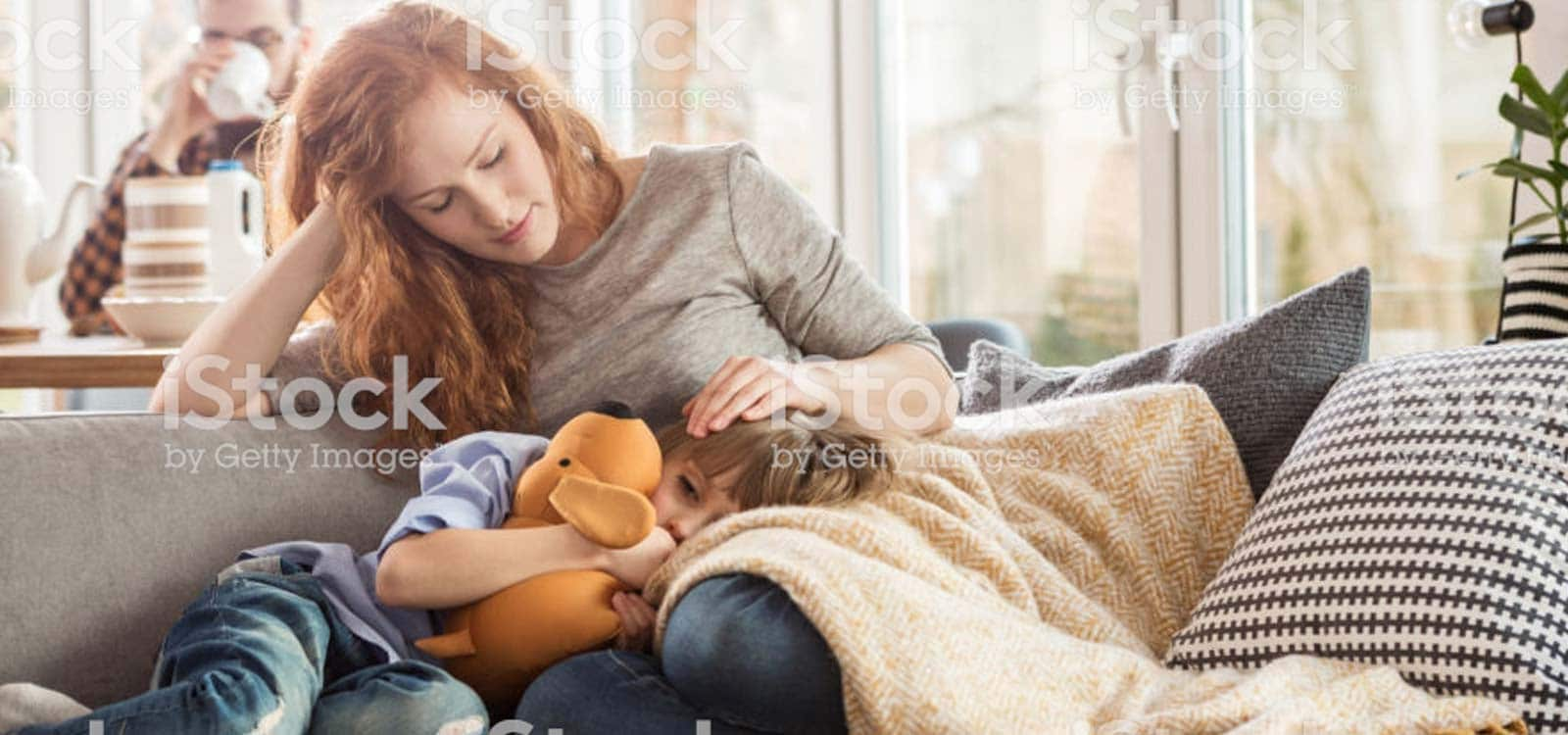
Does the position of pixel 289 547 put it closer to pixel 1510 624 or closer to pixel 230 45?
pixel 1510 624

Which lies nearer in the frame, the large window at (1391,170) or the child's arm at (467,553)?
the child's arm at (467,553)

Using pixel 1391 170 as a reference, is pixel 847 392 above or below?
below

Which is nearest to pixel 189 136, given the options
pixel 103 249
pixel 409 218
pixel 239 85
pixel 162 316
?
pixel 239 85

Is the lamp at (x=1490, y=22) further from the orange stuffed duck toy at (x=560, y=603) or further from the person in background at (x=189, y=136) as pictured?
the person in background at (x=189, y=136)

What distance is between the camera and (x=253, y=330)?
180cm

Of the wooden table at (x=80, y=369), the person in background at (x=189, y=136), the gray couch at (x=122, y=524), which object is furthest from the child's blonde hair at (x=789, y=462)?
the person in background at (x=189, y=136)

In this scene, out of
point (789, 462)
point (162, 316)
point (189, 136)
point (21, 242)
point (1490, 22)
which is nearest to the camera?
point (789, 462)

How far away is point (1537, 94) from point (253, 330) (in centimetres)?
142

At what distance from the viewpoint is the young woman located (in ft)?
5.85

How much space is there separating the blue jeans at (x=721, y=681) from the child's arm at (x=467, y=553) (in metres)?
0.13

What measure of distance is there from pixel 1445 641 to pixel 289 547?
1023 mm

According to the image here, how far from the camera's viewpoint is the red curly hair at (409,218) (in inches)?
70.5

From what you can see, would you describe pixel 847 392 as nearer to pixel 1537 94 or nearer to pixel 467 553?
pixel 467 553

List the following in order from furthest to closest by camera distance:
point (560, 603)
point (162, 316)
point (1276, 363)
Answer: point (162, 316)
point (1276, 363)
point (560, 603)
